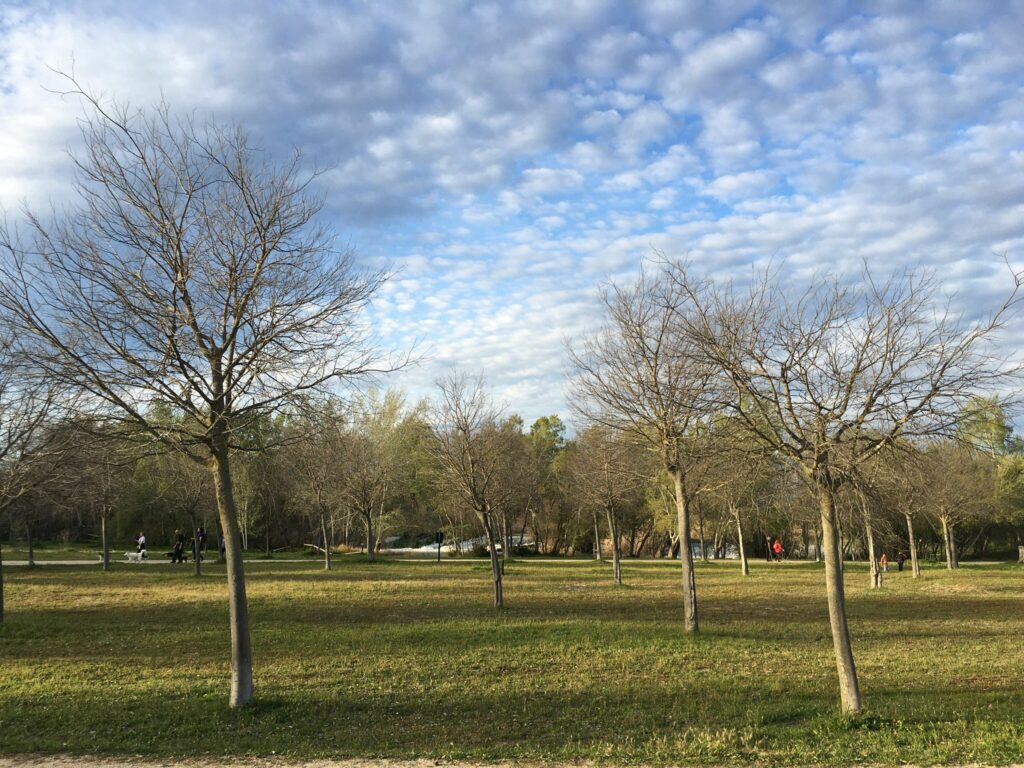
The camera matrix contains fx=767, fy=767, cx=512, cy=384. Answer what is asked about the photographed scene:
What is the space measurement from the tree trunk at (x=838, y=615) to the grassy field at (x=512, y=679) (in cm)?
30

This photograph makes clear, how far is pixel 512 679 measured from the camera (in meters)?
11.3

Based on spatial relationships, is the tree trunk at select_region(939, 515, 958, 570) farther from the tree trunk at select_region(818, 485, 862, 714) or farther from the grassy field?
the tree trunk at select_region(818, 485, 862, 714)

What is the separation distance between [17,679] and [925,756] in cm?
1188

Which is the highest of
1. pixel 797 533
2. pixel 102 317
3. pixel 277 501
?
pixel 102 317

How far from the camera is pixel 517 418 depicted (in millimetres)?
65250

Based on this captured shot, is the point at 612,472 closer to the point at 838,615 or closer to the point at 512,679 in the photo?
the point at 512,679

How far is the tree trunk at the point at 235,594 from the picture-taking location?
9375mm

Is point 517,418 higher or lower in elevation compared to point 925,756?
higher

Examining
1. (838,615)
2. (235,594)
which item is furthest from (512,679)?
(838,615)

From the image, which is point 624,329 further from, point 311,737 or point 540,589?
point 540,589

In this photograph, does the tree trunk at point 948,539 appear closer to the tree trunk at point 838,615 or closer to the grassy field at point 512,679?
the grassy field at point 512,679

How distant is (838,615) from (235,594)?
723 cm

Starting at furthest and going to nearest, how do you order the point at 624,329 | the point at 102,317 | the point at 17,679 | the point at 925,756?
the point at 624,329 → the point at 17,679 → the point at 102,317 → the point at 925,756

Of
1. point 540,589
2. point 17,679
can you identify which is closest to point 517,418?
point 540,589
